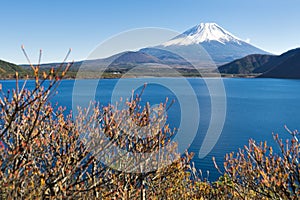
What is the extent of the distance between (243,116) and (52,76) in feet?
116

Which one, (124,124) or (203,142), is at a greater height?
(124,124)

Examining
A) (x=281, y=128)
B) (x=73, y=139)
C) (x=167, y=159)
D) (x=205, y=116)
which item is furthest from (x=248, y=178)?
(x=205, y=116)

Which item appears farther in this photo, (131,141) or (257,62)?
(257,62)

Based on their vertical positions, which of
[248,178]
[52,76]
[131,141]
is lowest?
[248,178]

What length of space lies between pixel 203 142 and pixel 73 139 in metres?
19.9

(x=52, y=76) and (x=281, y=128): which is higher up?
(x=52, y=76)

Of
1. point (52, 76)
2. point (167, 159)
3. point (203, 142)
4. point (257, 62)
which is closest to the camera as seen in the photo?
point (52, 76)

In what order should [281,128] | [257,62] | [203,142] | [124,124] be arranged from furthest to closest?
1. [257,62]
2. [281,128]
3. [203,142]
4. [124,124]

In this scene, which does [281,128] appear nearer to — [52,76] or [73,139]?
[73,139]

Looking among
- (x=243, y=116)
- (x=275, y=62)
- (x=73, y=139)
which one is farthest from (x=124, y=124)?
(x=275, y=62)

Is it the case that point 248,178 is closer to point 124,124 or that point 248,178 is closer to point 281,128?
point 124,124

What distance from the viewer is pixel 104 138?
15.9 feet

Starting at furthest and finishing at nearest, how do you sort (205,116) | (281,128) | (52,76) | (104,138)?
(205,116) → (281,128) → (104,138) → (52,76)

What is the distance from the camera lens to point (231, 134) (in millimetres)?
26625
